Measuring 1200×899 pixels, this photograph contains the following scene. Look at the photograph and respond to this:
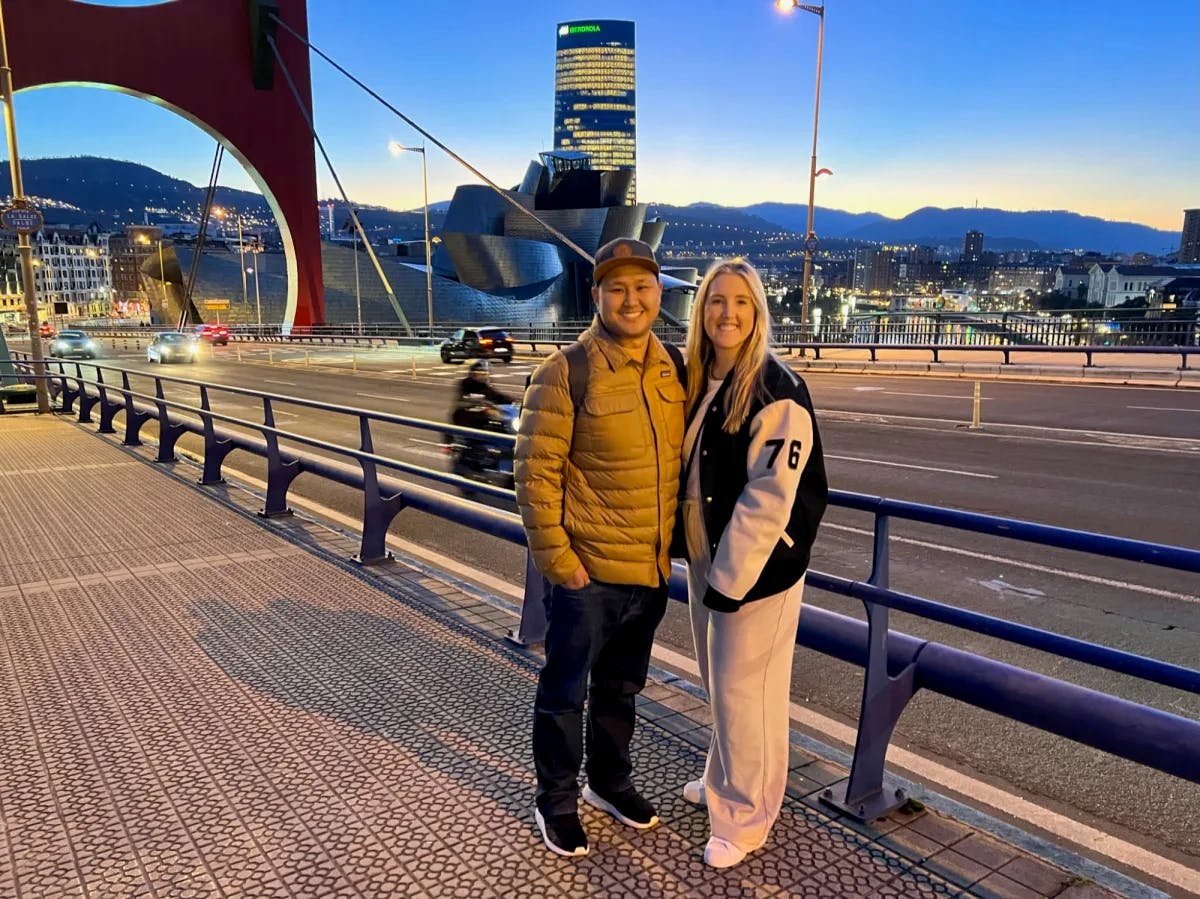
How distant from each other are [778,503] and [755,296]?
66 centimetres

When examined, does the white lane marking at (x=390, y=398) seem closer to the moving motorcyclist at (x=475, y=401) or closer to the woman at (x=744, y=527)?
the moving motorcyclist at (x=475, y=401)

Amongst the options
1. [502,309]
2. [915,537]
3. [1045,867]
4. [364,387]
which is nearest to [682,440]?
[1045,867]

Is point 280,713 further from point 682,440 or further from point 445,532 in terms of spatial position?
point 445,532

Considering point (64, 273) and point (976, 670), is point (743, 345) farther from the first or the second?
point (64, 273)

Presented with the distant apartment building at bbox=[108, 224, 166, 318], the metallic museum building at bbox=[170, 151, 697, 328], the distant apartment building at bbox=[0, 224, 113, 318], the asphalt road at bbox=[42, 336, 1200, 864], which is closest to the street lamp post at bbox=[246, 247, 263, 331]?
the metallic museum building at bbox=[170, 151, 697, 328]

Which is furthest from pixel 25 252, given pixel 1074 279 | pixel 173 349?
pixel 1074 279

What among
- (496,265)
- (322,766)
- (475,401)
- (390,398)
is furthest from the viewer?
(496,265)

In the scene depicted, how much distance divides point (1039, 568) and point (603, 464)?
536 centimetres

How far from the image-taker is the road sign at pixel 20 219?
15.4 meters

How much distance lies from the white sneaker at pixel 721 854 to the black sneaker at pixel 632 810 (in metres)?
0.28

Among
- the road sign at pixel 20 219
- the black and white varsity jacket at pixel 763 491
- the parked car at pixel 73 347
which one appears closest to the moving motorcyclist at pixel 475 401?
the black and white varsity jacket at pixel 763 491

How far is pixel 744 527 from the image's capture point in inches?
98.3

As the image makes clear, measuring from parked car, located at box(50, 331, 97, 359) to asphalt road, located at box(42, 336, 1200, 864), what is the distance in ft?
103

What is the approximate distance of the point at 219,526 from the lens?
23.9 ft
